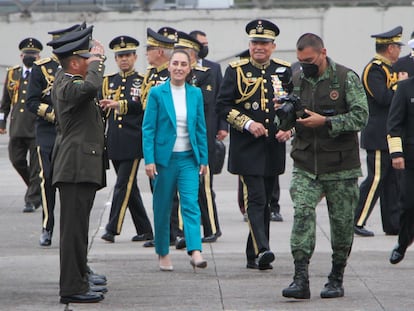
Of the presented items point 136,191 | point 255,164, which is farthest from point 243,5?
point 255,164

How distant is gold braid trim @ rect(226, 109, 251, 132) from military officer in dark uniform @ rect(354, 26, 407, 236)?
2.42 meters

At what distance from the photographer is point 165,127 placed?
9.57m

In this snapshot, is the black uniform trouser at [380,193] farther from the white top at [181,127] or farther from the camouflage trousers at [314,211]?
Answer: the camouflage trousers at [314,211]

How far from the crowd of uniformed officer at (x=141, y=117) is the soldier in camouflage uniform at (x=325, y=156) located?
348 millimetres

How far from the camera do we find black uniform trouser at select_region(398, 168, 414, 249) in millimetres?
9680

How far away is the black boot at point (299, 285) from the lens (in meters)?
8.28

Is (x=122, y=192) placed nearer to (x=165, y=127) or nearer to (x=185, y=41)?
(x=185, y=41)

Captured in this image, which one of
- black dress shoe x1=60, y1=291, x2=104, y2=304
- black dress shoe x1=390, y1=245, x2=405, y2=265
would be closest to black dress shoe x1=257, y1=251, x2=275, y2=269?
black dress shoe x1=390, y1=245, x2=405, y2=265

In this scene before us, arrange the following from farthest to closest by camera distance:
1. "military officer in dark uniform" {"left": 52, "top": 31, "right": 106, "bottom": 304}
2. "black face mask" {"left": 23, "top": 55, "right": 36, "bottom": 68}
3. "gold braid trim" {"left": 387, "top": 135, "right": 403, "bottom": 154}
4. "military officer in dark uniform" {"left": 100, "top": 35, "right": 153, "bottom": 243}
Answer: "black face mask" {"left": 23, "top": 55, "right": 36, "bottom": 68} < "military officer in dark uniform" {"left": 100, "top": 35, "right": 153, "bottom": 243} < "gold braid trim" {"left": 387, "top": 135, "right": 403, "bottom": 154} < "military officer in dark uniform" {"left": 52, "top": 31, "right": 106, "bottom": 304}

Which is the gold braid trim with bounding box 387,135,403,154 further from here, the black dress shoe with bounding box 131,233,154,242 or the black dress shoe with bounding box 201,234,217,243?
the black dress shoe with bounding box 131,233,154,242

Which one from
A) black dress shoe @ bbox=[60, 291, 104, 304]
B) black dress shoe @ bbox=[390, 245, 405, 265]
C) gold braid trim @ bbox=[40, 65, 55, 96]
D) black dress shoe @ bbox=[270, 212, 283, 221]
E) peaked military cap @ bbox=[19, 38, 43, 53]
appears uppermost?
peaked military cap @ bbox=[19, 38, 43, 53]

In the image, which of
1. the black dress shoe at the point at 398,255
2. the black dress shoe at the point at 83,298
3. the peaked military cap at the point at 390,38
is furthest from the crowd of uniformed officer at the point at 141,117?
the peaked military cap at the point at 390,38

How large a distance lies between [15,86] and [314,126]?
7.14 m

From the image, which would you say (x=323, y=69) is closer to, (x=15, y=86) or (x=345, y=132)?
(x=345, y=132)
